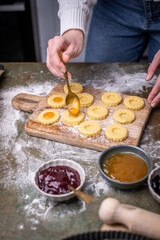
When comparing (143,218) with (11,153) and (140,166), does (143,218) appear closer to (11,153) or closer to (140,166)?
(140,166)

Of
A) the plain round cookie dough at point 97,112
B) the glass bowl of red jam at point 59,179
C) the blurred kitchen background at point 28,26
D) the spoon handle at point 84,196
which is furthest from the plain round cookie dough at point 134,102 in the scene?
the blurred kitchen background at point 28,26

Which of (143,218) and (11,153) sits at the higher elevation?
(143,218)

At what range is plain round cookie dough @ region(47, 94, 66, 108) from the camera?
6.62 ft

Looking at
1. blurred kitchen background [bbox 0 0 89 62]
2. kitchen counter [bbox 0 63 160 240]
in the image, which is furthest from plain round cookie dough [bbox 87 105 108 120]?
blurred kitchen background [bbox 0 0 89 62]

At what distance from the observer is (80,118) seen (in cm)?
187

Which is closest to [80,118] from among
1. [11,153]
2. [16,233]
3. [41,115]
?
[41,115]

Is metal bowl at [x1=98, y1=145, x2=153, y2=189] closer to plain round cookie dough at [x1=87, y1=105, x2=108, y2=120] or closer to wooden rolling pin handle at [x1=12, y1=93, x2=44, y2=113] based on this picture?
plain round cookie dough at [x1=87, y1=105, x2=108, y2=120]

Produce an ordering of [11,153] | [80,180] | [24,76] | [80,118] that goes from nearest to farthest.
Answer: [80,180] < [11,153] < [80,118] < [24,76]

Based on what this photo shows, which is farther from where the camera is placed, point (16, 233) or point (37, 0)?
point (37, 0)

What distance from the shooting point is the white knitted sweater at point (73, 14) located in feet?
6.84

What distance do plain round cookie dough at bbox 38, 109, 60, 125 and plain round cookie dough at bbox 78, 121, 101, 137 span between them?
20 centimetres

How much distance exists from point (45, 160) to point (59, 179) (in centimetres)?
31

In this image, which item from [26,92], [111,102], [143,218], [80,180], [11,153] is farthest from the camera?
[26,92]

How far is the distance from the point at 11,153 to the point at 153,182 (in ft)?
2.92
